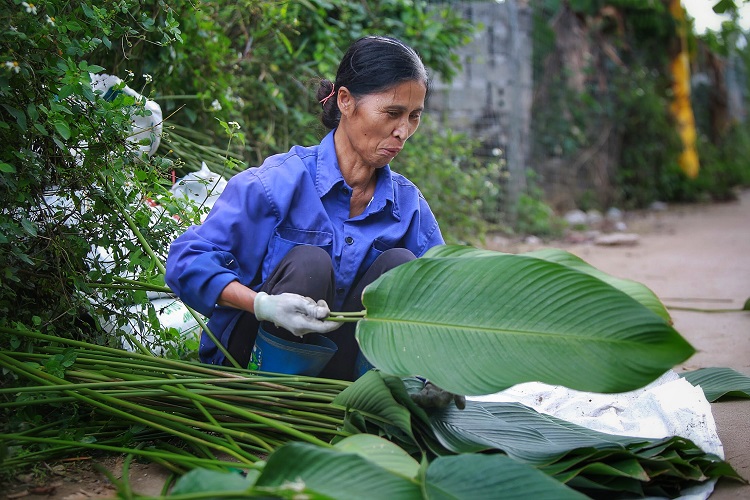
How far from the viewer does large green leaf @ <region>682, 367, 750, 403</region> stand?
7.80ft

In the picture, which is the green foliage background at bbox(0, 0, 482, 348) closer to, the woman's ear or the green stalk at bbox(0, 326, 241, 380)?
the green stalk at bbox(0, 326, 241, 380)

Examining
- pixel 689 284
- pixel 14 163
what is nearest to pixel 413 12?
pixel 689 284

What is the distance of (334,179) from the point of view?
224 centimetres

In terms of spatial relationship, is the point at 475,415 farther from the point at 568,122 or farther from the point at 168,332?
the point at 568,122

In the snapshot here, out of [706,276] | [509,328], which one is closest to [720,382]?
[509,328]

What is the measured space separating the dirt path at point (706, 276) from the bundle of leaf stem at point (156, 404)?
0.95m

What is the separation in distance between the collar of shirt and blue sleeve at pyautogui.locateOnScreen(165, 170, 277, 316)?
183 mm

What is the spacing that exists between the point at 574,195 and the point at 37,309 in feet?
24.6

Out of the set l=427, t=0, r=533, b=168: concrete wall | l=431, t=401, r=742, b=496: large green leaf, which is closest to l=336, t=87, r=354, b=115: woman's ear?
l=431, t=401, r=742, b=496: large green leaf

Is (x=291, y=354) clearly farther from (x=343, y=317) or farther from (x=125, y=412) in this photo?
(x=125, y=412)

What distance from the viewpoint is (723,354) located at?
3.16m

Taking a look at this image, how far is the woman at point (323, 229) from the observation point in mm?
2006

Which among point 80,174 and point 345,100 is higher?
point 345,100

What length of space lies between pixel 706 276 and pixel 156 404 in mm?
4262
